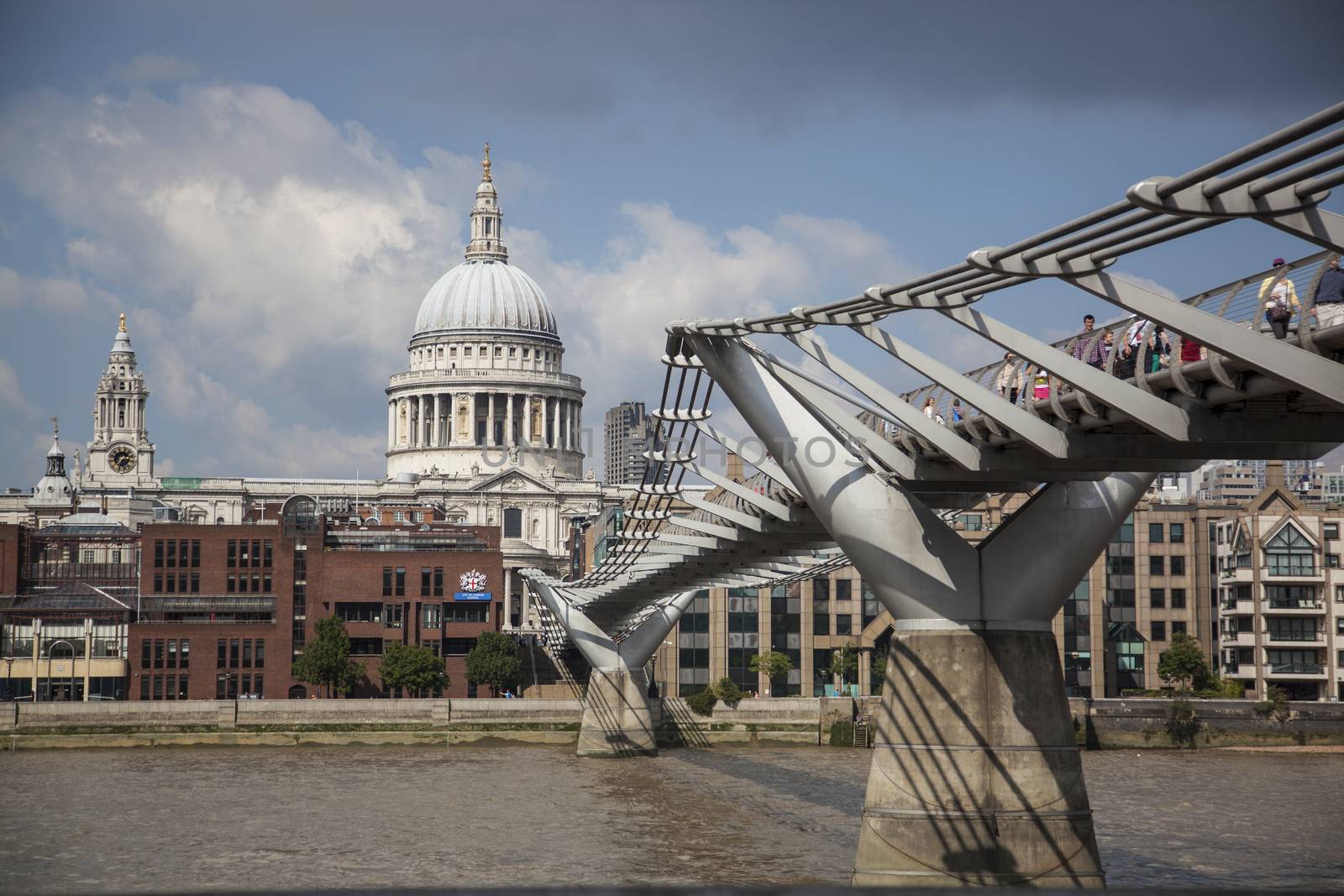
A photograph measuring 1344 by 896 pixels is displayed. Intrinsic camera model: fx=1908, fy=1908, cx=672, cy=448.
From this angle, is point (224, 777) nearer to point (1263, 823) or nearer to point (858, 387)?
point (1263, 823)

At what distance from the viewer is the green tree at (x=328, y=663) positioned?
75.2 meters

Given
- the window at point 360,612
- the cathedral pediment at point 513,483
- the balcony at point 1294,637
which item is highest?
the cathedral pediment at point 513,483

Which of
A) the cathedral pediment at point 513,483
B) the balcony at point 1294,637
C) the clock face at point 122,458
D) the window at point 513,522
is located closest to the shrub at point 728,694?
the balcony at point 1294,637

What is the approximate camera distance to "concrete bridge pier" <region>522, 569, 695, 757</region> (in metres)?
60.8

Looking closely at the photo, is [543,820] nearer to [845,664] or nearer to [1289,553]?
[845,664]

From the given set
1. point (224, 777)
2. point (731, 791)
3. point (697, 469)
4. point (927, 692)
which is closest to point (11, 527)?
point (224, 777)

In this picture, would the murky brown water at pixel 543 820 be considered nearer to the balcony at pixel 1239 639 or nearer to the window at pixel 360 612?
the balcony at pixel 1239 639

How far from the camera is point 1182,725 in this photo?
201ft

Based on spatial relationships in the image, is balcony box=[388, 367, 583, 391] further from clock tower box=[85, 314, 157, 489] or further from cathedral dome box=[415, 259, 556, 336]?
clock tower box=[85, 314, 157, 489]

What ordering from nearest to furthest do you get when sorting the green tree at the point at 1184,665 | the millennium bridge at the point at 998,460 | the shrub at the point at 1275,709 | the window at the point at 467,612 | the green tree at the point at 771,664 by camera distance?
1. the millennium bridge at the point at 998,460
2. the shrub at the point at 1275,709
3. the green tree at the point at 1184,665
4. the green tree at the point at 771,664
5. the window at the point at 467,612

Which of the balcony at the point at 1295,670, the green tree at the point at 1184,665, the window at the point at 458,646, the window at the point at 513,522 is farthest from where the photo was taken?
the window at the point at 513,522

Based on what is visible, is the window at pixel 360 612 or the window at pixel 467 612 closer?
the window at pixel 360 612

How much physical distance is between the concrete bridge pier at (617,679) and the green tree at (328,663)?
47.3ft

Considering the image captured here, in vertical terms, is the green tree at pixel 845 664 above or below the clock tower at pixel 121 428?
below
